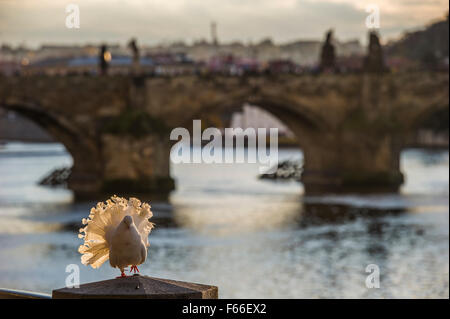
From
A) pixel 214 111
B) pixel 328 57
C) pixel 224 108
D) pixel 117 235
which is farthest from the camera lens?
pixel 328 57

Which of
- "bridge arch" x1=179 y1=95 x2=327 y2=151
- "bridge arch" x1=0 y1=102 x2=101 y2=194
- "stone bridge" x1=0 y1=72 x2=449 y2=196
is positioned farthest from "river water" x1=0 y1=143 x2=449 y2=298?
"bridge arch" x1=179 y1=95 x2=327 y2=151

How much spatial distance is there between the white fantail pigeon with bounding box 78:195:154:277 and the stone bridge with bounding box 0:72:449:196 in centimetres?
4279

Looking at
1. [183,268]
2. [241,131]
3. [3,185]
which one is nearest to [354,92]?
[3,185]

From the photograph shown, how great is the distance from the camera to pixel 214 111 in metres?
51.7

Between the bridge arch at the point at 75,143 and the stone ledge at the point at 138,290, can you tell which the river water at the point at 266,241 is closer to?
the bridge arch at the point at 75,143

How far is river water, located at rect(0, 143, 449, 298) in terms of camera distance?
83.6 ft

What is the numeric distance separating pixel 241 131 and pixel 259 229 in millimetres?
73145

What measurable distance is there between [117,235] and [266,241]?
29.3 metres

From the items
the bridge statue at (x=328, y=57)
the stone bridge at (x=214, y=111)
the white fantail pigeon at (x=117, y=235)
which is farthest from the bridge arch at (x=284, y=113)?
the white fantail pigeon at (x=117, y=235)

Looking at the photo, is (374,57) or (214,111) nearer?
(214,111)

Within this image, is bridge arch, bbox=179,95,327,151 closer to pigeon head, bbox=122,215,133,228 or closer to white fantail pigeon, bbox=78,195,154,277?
white fantail pigeon, bbox=78,195,154,277

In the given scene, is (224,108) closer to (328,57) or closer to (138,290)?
(328,57)

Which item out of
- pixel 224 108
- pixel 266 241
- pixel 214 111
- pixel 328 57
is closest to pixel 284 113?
pixel 224 108

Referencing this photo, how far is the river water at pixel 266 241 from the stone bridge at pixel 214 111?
6.65 feet
